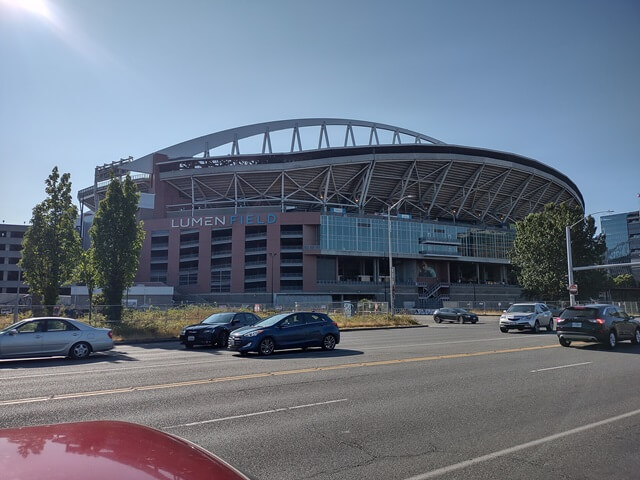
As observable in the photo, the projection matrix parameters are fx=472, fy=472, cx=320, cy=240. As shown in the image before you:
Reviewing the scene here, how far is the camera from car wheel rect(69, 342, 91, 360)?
16.0 m

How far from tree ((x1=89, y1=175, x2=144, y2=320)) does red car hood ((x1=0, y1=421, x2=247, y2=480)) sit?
2566 cm

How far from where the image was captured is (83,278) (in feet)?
97.5

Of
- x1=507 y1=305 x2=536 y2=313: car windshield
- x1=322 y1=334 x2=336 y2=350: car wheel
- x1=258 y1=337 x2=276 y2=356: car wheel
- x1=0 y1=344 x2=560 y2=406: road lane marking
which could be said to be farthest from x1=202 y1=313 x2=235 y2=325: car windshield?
x1=507 y1=305 x2=536 y2=313: car windshield

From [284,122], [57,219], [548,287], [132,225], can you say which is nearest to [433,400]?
[132,225]

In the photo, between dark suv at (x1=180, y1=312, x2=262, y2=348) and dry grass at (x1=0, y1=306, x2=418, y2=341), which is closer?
dark suv at (x1=180, y1=312, x2=262, y2=348)

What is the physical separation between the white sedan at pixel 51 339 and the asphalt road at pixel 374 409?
98 centimetres

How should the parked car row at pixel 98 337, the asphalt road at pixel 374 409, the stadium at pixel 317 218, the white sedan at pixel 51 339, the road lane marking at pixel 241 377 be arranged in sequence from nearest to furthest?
1. the asphalt road at pixel 374 409
2. the road lane marking at pixel 241 377
3. the white sedan at pixel 51 339
4. the parked car row at pixel 98 337
5. the stadium at pixel 317 218

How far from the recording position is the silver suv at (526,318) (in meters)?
26.2

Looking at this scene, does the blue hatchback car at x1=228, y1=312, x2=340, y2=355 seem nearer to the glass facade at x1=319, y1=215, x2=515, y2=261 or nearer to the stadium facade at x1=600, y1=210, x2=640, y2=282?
the glass facade at x1=319, y1=215, x2=515, y2=261

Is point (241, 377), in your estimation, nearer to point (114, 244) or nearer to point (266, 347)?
point (266, 347)

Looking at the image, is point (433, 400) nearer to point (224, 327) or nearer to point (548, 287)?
point (224, 327)

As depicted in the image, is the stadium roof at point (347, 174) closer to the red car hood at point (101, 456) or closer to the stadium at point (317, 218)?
the stadium at point (317, 218)

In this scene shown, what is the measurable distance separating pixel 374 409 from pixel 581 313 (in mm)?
13290

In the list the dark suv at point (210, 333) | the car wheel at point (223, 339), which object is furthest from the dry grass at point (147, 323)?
the car wheel at point (223, 339)
